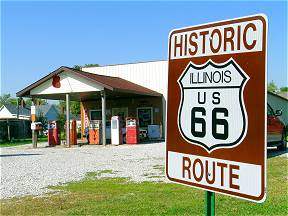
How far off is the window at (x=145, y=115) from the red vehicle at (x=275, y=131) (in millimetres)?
13117

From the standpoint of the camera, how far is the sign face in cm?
194

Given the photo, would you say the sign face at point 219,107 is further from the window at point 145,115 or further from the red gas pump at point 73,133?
the window at point 145,115

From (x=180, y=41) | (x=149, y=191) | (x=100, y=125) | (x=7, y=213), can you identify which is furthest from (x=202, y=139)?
(x=100, y=125)

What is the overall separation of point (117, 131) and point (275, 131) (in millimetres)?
9780

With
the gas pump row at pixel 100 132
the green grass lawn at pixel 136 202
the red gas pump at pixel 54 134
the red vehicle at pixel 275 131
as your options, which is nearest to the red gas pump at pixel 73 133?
the gas pump row at pixel 100 132

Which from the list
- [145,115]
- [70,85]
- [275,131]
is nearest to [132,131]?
[70,85]

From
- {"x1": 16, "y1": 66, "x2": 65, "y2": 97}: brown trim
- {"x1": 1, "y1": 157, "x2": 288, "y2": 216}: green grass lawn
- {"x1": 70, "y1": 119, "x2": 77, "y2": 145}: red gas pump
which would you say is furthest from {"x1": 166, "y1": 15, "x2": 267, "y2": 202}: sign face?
{"x1": 70, "y1": 119, "x2": 77, "y2": 145}: red gas pump

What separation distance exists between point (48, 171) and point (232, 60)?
35.1 feet

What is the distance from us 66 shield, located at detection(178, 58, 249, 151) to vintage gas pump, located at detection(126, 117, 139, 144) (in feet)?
70.3

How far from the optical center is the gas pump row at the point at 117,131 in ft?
76.8

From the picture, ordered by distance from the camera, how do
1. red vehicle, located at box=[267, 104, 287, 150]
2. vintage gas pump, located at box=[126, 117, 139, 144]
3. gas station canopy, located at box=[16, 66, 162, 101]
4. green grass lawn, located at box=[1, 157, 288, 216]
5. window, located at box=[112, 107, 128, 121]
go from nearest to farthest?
green grass lawn, located at box=[1, 157, 288, 216] < red vehicle, located at box=[267, 104, 287, 150] < gas station canopy, located at box=[16, 66, 162, 101] < vintage gas pump, located at box=[126, 117, 139, 144] < window, located at box=[112, 107, 128, 121]

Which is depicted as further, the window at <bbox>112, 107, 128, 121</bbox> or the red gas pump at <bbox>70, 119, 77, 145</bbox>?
the window at <bbox>112, 107, 128, 121</bbox>

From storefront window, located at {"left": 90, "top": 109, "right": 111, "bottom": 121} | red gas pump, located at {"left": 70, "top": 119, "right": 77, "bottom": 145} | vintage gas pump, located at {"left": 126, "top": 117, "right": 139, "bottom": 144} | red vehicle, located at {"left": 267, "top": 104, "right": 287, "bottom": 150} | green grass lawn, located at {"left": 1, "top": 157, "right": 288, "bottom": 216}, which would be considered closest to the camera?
green grass lawn, located at {"left": 1, "top": 157, "right": 288, "bottom": 216}

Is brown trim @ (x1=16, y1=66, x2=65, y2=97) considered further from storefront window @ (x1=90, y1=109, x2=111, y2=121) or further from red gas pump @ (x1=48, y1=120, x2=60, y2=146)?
storefront window @ (x1=90, y1=109, x2=111, y2=121)
